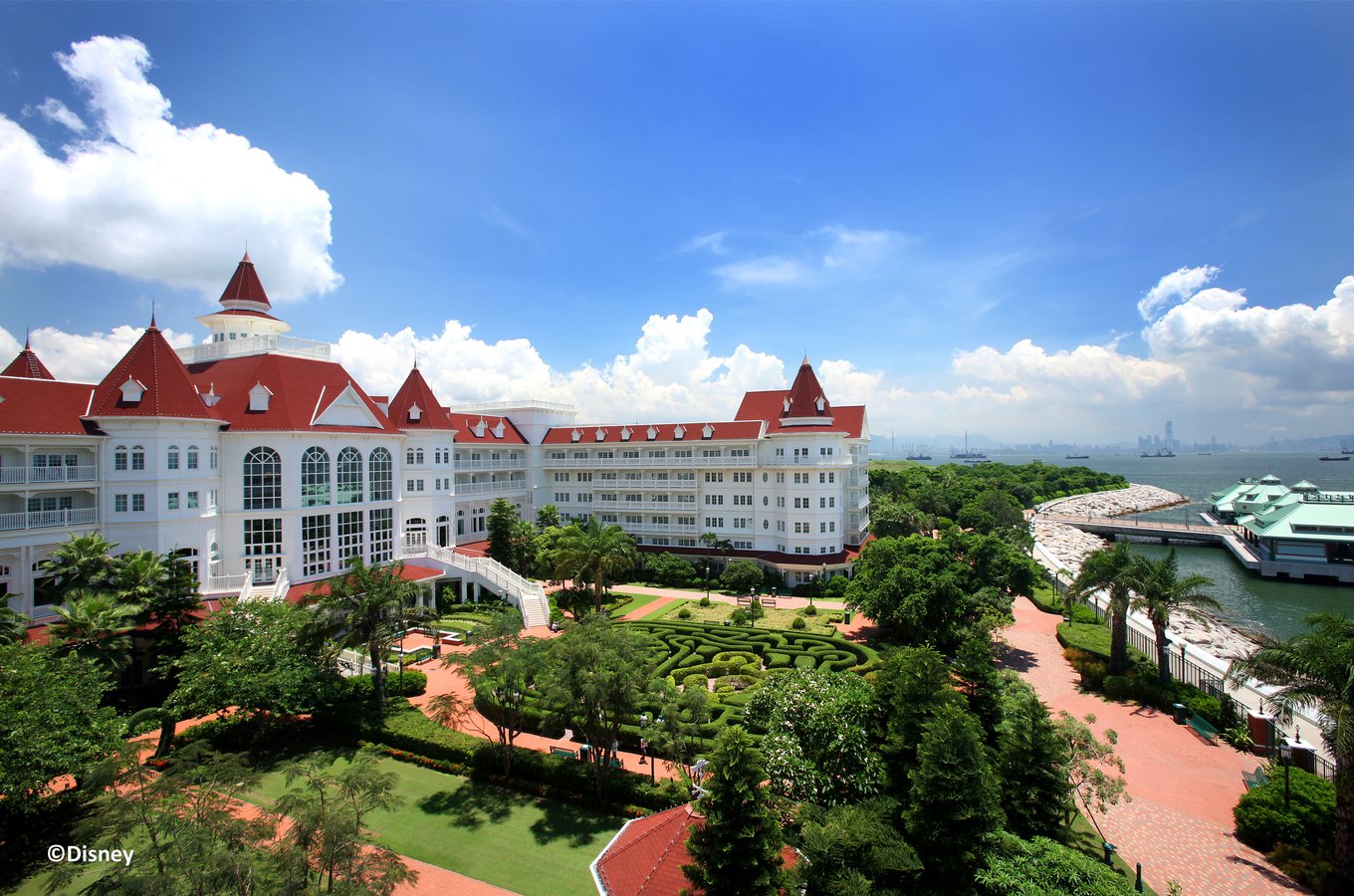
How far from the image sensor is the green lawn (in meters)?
16.8

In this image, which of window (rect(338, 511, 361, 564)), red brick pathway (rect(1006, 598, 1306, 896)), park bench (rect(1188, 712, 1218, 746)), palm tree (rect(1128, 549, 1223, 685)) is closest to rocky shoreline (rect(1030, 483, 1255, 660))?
palm tree (rect(1128, 549, 1223, 685))

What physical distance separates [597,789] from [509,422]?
44.3m

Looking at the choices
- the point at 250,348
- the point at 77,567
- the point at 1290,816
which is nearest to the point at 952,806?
the point at 1290,816

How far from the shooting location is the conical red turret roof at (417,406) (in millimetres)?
46031

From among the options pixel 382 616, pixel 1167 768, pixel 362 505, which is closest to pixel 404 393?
pixel 362 505

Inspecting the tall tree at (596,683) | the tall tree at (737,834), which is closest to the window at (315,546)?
the tall tree at (596,683)

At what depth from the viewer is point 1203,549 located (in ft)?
242

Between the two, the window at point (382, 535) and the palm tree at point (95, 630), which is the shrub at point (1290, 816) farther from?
the window at point (382, 535)

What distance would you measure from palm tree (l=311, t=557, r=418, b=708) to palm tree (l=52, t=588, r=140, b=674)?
6386 millimetres

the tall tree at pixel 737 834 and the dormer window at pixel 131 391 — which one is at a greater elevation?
the dormer window at pixel 131 391

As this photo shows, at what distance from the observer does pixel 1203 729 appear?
24.7 meters

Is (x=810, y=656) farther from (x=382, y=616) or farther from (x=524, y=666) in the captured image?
(x=382, y=616)

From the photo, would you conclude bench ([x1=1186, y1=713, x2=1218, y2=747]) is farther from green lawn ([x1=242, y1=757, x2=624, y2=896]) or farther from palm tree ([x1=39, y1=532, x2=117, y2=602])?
palm tree ([x1=39, y1=532, x2=117, y2=602])

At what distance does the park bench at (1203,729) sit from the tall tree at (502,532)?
3906cm
